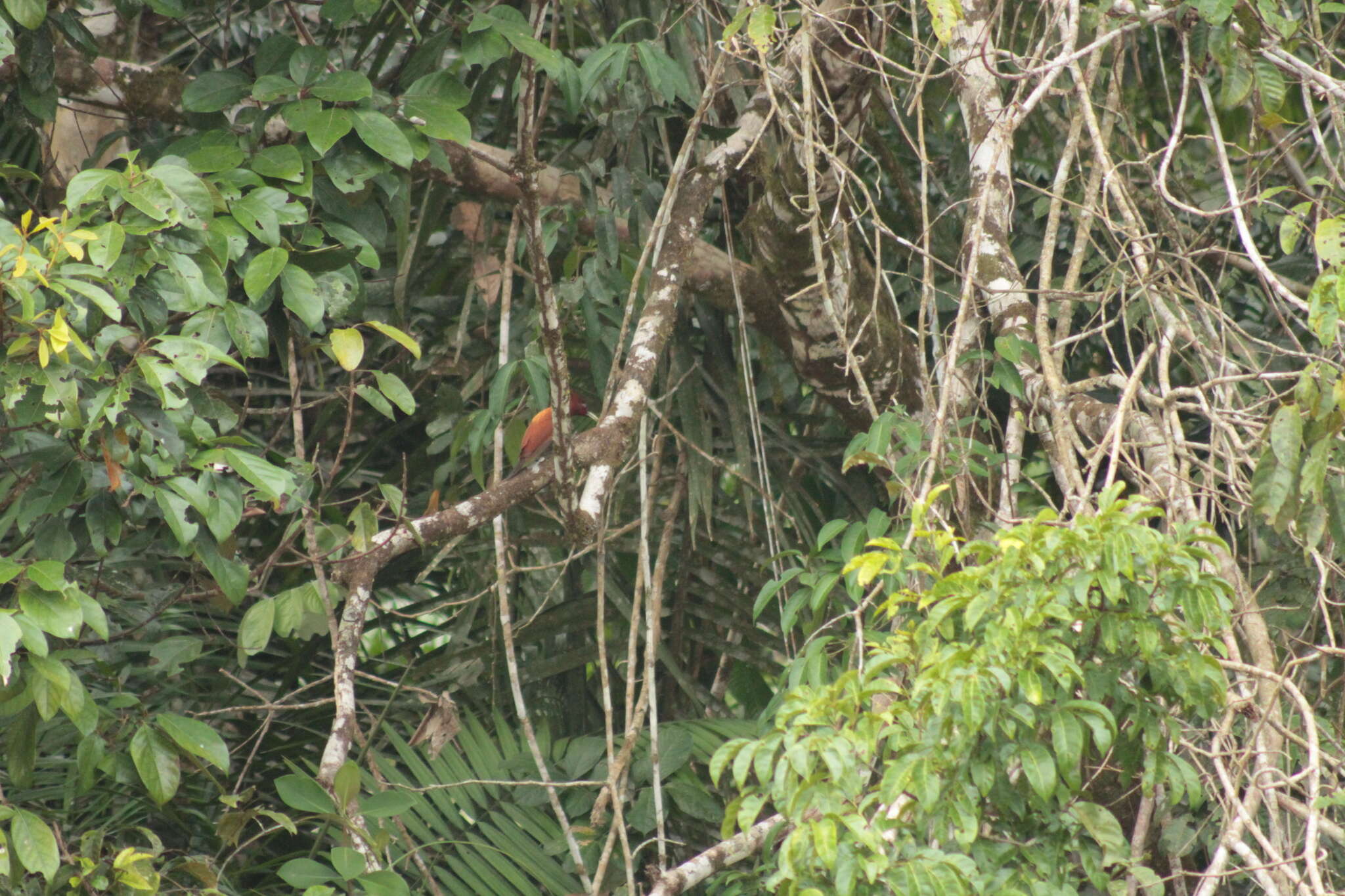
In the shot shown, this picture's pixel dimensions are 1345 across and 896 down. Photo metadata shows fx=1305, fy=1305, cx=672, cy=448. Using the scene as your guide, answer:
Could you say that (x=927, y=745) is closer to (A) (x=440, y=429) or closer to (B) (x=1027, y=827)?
(B) (x=1027, y=827)

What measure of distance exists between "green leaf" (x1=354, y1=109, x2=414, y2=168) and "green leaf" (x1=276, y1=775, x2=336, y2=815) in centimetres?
104

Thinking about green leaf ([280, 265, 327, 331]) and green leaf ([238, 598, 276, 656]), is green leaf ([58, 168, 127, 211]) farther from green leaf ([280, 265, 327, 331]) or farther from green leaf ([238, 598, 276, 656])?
green leaf ([238, 598, 276, 656])

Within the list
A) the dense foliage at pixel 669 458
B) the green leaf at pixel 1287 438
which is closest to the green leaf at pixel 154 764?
the dense foliage at pixel 669 458

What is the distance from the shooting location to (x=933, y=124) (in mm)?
3605

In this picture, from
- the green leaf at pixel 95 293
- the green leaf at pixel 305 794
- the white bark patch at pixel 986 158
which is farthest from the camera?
the white bark patch at pixel 986 158

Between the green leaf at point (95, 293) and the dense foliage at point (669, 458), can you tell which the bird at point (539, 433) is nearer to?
the dense foliage at point (669, 458)

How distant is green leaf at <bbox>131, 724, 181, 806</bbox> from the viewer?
212 cm

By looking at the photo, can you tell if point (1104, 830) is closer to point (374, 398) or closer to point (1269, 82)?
point (374, 398)

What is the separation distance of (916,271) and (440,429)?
52.4 inches

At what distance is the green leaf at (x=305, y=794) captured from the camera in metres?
1.95

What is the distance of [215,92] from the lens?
2.38m

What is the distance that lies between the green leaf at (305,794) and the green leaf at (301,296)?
2.40 feet

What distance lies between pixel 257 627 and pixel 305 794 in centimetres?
38

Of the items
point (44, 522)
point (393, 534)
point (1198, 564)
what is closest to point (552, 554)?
point (393, 534)
